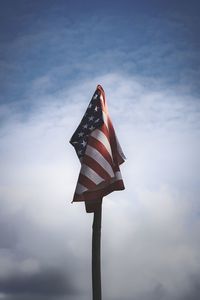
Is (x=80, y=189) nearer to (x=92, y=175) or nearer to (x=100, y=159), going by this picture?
(x=92, y=175)

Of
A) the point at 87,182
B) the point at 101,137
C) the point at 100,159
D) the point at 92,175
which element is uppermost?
the point at 101,137

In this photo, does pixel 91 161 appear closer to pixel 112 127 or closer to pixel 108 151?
pixel 108 151

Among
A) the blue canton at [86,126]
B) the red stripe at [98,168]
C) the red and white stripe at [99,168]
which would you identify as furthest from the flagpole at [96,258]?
the blue canton at [86,126]

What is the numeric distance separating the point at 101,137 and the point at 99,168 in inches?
37.3

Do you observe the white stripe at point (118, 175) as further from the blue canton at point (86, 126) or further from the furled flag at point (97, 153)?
the blue canton at point (86, 126)

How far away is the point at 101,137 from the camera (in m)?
9.93

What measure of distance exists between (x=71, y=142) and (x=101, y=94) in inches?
65.8

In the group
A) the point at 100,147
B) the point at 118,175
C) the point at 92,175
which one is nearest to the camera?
the point at 92,175

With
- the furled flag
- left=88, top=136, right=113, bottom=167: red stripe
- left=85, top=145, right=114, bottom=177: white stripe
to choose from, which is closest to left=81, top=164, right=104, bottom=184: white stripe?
the furled flag

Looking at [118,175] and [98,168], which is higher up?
[98,168]

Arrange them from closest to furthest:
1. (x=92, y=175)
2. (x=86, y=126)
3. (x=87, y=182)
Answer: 1. (x=87, y=182)
2. (x=92, y=175)
3. (x=86, y=126)

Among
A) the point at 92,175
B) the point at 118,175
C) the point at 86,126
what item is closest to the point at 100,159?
the point at 92,175

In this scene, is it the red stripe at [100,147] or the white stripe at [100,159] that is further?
the red stripe at [100,147]

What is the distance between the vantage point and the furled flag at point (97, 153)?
9211 mm
